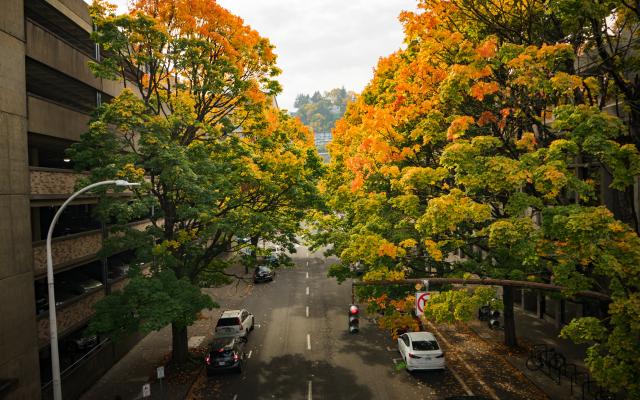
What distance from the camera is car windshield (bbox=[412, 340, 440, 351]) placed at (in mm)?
17984

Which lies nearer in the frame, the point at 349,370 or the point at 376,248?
the point at 376,248

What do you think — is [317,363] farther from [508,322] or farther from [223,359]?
[508,322]

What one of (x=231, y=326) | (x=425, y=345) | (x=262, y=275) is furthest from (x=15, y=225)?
(x=262, y=275)

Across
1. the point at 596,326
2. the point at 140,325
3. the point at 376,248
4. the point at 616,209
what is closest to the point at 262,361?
the point at 140,325

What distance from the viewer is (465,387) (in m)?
16.7

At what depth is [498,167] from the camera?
36.1ft

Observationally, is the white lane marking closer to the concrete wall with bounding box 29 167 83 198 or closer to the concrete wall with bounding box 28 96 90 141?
the concrete wall with bounding box 29 167 83 198

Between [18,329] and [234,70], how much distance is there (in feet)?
40.0

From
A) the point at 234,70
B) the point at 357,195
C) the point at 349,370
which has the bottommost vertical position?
the point at 349,370

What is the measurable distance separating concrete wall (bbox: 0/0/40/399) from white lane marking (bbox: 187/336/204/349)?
9.35 m

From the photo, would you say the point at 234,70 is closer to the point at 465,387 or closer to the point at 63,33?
the point at 63,33

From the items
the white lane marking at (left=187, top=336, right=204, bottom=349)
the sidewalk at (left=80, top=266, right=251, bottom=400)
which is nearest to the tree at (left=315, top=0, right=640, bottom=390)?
the sidewalk at (left=80, top=266, right=251, bottom=400)

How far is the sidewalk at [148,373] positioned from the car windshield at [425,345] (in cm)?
1020

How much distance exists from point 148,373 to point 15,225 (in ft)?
32.5
